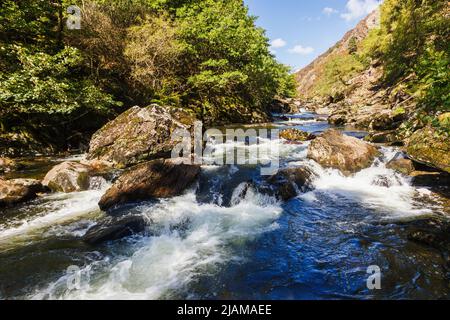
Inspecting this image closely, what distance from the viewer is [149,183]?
32.0 ft

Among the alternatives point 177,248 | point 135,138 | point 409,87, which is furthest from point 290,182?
point 409,87

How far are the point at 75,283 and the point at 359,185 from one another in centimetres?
987

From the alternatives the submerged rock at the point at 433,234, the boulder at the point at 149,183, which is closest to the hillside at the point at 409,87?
the submerged rock at the point at 433,234

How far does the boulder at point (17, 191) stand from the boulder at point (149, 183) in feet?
9.13

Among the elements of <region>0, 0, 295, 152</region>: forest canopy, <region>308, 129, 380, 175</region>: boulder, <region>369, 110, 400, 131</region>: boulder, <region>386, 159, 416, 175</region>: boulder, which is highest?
<region>0, 0, 295, 152</region>: forest canopy

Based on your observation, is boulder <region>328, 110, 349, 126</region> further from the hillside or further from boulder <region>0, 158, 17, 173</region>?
boulder <region>0, 158, 17, 173</region>

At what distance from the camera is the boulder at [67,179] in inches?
416

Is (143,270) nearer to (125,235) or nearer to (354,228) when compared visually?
(125,235)

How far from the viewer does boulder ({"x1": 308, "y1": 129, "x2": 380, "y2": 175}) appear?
12161 millimetres

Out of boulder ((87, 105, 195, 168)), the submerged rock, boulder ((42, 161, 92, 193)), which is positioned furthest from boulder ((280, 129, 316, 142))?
boulder ((42, 161, 92, 193))

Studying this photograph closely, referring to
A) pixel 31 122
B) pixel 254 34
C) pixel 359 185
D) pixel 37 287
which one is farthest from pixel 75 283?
pixel 254 34

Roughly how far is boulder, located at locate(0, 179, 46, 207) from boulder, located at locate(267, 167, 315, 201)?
26.9ft

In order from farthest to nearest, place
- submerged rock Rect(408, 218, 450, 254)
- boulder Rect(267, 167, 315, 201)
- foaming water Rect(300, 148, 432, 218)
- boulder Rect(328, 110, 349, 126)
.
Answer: boulder Rect(328, 110, 349, 126) < boulder Rect(267, 167, 315, 201) < foaming water Rect(300, 148, 432, 218) < submerged rock Rect(408, 218, 450, 254)

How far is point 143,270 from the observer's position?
5.93 metres
